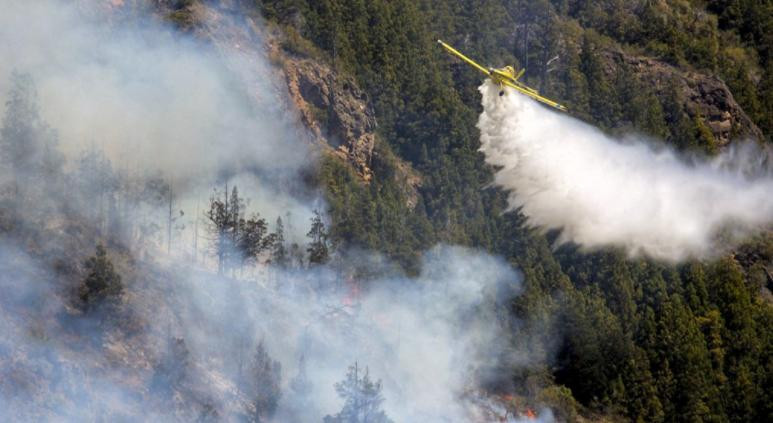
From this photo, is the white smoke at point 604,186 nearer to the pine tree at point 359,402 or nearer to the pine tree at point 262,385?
the pine tree at point 359,402

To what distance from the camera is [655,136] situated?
125500 mm

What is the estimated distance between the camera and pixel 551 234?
115m

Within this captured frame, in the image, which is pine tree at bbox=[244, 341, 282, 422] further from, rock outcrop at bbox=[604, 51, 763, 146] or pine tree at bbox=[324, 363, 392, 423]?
rock outcrop at bbox=[604, 51, 763, 146]

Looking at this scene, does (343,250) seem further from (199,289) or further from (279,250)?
(199,289)

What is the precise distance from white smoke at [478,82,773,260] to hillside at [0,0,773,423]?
58cm

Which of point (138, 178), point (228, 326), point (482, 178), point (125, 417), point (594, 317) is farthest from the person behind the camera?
point (482, 178)

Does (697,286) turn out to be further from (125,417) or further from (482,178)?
(125,417)

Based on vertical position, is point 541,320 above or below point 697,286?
below

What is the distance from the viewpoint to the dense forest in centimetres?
10644

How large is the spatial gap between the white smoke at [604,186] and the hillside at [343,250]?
58cm

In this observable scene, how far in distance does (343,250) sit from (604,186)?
25.2 m

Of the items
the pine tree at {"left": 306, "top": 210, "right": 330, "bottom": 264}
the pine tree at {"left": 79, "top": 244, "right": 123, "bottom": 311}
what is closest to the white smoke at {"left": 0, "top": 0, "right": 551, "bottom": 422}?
the pine tree at {"left": 79, "top": 244, "right": 123, "bottom": 311}

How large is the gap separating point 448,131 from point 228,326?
29419mm

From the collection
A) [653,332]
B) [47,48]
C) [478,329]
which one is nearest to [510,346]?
[478,329]
